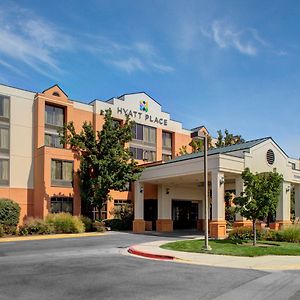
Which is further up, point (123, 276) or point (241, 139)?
point (241, 139)

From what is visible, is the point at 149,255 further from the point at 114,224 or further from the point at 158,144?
the point at 158,144

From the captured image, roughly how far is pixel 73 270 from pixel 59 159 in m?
23.0

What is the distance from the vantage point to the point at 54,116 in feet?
123

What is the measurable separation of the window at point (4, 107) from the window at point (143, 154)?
1349 cm

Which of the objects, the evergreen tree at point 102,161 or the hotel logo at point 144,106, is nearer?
the evergreen tree at point 102,161

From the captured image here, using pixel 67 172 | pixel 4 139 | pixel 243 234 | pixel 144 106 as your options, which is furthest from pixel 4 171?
pixel 243 234

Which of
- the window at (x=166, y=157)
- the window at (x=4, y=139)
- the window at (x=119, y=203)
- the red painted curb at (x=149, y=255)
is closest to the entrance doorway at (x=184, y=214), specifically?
the window at (x=119, y=203)

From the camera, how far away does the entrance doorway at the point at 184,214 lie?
36.5 m

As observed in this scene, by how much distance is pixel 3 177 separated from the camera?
34.1 meters

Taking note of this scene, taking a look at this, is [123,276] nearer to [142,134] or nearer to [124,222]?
[124,222]

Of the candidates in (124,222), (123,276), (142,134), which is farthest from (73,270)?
(142,134)

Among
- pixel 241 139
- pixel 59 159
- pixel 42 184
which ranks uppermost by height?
pixel 241 139

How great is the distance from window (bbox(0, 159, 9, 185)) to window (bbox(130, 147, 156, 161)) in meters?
13.3

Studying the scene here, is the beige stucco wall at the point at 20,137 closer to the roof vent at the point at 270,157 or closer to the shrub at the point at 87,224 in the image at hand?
the shrub at the point at 87,224
